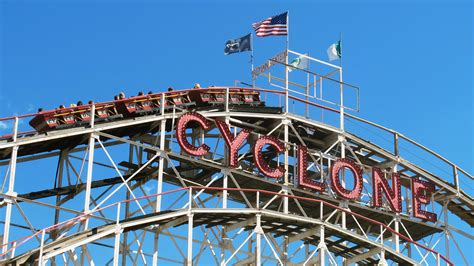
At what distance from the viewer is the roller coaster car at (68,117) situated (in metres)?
50.6

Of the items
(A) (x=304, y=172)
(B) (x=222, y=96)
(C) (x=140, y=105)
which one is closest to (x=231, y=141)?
Answer: (B) (x=222, y=96)

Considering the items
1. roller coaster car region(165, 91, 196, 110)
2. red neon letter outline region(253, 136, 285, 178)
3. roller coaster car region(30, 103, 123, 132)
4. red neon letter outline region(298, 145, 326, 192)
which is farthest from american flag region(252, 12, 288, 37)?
roller coaster car region(30, 103, 123, 132)

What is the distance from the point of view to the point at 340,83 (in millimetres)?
59156

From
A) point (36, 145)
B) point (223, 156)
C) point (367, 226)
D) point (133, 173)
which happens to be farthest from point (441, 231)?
point (36, 145)

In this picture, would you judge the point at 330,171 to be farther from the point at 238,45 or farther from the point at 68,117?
the point at 68,117

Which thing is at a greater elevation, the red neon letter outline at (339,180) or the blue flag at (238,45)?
the blue flag at (238,45)

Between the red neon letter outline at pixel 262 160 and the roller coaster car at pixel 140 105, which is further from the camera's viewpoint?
the red neon letter outline at pixel 262 160

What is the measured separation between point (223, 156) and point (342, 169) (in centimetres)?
693

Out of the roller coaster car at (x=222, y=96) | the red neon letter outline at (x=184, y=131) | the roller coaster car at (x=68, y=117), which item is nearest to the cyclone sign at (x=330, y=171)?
the red neon letter outline at (x=184, y=131)

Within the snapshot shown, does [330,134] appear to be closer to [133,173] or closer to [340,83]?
[340,83]

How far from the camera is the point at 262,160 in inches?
2117

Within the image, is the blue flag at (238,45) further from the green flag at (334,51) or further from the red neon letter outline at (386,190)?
the red neon letter outline at (386,190)

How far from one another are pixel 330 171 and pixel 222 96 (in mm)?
6708

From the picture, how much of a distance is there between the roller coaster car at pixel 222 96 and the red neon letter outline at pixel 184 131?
7.73ft
